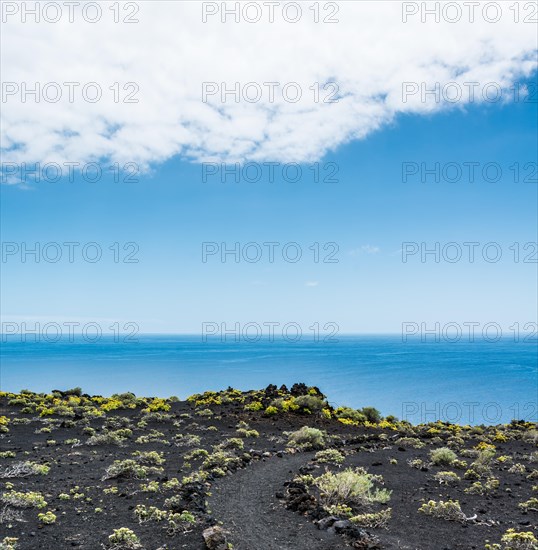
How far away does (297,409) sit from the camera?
1200 inches

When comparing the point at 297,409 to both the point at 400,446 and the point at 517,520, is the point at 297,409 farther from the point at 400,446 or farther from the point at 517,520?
the point at 517,520

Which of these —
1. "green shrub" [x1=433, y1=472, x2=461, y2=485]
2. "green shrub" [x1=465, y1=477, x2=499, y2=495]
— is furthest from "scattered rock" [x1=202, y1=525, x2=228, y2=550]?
"green shrub" [x1=433, y1=472, x2=461, y2=485]

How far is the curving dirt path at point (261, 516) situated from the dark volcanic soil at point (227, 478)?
0.12 feet

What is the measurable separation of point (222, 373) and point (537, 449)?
162m

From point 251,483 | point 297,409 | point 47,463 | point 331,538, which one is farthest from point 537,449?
point 47,463

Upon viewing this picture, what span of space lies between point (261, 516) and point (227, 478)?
13.8 ft

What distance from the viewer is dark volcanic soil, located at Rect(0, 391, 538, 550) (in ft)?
38.0

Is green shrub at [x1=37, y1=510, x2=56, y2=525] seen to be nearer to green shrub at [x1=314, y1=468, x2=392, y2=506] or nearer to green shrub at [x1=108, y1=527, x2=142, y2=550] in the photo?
green shrub at [x1=108, y1=527, x2=142, y2=550]

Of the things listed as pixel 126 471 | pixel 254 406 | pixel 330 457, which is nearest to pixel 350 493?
pixel 330 457

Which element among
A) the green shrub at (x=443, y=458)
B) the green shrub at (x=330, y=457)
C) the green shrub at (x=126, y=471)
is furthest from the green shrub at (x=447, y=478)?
the green shrub at (x=126, y=471)

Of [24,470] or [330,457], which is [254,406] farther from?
[24,470]

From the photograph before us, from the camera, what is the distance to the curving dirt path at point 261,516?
37.2 feet

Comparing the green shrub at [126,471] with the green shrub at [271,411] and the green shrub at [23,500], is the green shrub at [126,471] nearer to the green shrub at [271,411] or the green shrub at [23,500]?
the green shrub at [23,500]

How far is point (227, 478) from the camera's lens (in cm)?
1722
